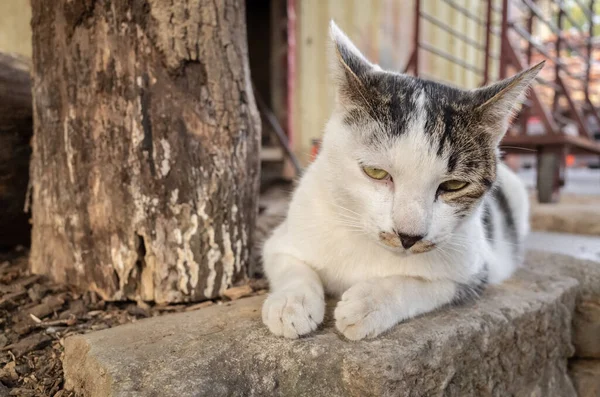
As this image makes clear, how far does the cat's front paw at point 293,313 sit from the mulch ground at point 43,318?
21.2 inches

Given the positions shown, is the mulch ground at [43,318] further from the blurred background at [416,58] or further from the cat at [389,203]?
the blurred background at [416,58]

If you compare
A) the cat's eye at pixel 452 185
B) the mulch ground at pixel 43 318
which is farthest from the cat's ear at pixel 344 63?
the mulch ground at pixel 43 318

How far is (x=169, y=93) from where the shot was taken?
1683mm

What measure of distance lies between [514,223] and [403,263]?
1.27 m

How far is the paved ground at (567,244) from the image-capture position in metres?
2.71

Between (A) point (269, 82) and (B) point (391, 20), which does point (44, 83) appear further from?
(A) point (269, 82)

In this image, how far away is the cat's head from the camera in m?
1.25

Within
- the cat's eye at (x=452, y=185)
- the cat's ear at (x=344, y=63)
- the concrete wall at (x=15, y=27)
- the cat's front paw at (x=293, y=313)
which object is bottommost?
the cat's front paw at (x=293, y=313)

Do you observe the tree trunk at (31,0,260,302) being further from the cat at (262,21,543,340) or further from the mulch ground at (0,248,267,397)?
the cat at (262,21,543,340)

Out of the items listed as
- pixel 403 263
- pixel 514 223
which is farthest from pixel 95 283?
pixel 514 223

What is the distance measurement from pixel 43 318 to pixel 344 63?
1.36 metres

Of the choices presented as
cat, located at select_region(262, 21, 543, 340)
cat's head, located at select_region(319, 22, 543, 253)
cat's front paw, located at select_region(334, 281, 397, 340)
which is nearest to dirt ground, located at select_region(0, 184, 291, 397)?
cat, located at select_region(262, 21, 543, 340)

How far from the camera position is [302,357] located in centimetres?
122

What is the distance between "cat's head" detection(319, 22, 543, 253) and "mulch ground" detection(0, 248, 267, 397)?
0.76 metres
